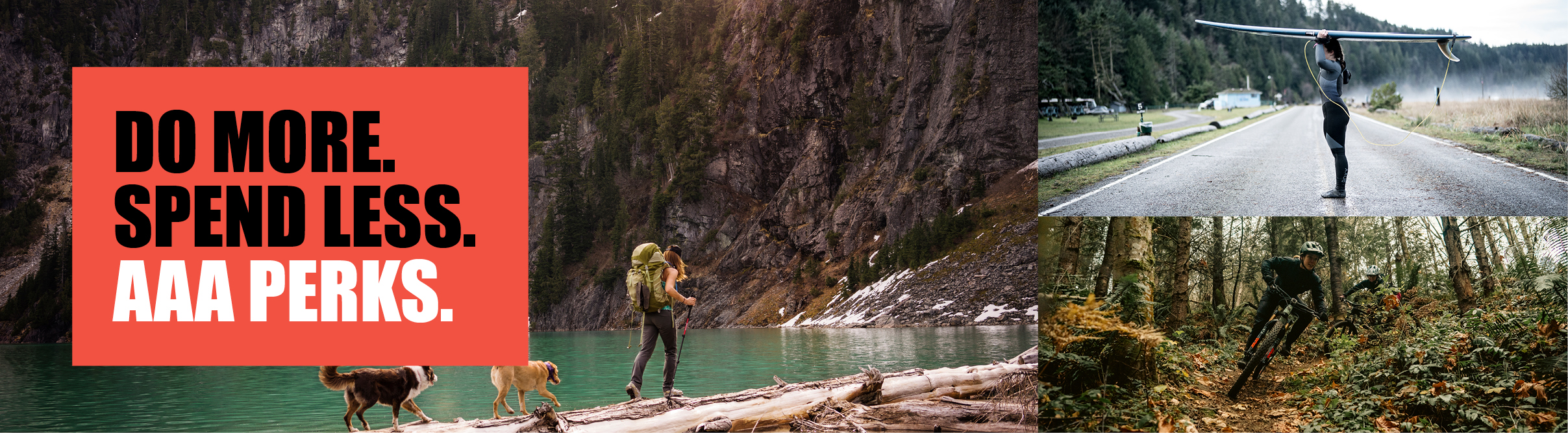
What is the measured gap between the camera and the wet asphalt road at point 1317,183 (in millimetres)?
6637

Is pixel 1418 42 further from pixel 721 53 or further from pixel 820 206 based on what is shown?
pixel 721 53

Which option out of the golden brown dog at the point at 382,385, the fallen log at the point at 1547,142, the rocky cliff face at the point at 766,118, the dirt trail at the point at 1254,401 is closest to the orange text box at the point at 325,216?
the golden brown dog at the point at 382,385

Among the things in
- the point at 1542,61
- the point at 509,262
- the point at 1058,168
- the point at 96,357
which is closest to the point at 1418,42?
the point at 1542,61

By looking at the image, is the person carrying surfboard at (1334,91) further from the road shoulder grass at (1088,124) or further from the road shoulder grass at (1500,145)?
the road shoulder grass at (1088,124)

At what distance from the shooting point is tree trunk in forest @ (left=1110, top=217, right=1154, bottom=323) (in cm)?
633

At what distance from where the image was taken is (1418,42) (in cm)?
736

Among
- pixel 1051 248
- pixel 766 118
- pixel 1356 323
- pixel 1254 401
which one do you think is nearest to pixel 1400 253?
pixel 1356 323

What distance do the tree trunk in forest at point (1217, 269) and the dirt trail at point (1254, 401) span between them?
550mm

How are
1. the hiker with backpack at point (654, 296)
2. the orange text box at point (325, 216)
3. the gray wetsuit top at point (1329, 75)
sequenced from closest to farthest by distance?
the hiker with backpack at point (654, 296)
the gray wetsuit top at point (1329, 75)
the orange text box at point (325, 216)

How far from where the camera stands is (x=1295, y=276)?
6.61 metres

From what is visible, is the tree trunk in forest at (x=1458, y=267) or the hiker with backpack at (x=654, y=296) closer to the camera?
the hiker with backpack at (x=654, y=296)

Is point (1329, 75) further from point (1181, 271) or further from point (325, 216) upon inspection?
point (325, 216)

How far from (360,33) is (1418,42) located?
3313 inches

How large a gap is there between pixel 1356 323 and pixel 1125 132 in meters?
2.67
